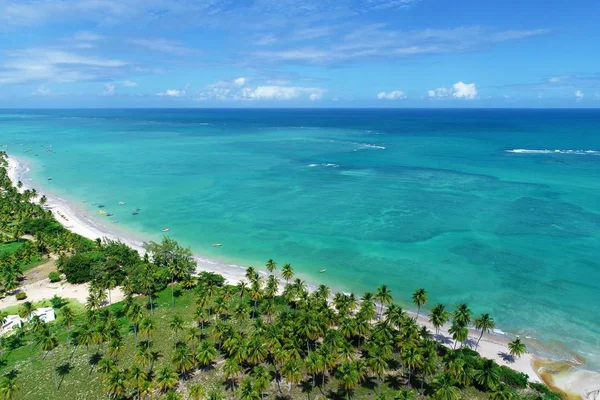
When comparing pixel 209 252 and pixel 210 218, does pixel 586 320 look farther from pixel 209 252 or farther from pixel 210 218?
pixel 210 218

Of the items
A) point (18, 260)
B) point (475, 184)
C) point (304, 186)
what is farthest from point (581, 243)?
point (18, 260)

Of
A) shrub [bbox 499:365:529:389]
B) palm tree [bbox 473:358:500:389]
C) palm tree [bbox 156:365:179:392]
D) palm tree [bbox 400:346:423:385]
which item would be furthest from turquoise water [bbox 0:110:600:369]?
palm tree [bbox 156:365:179:392]

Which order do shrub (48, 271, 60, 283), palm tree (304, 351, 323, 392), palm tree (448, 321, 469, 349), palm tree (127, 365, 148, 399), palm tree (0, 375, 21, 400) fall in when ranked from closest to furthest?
palm tree (0, 375, 21, 400) < palm tree (127, 365, 148, 399) < palm tree (304, 351, 323, 392) < palm tree (448, 321, 469, 349) < shrub (48, 271, 60, 283)

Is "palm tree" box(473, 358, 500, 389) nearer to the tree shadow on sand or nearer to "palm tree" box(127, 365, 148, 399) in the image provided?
the tree shadow on sand

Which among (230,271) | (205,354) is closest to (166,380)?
(205,354)

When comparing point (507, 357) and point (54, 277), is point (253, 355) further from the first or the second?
point (54, 277)

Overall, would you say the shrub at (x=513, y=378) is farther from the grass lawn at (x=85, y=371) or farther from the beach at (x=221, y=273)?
the grass lawn at (x=85, y=371)

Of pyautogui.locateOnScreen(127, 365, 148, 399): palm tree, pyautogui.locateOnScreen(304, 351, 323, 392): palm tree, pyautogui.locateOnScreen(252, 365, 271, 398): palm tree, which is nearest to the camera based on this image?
pyautogui.locateOnScreen(252, 365, 271, 398): palm tree
